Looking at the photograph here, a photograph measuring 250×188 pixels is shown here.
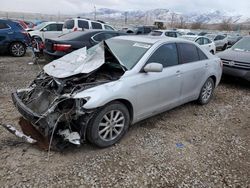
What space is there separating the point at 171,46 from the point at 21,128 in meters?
2.91

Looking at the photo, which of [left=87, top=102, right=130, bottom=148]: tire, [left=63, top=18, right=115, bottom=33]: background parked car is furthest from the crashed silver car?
[left=63, top=18, right=115, bottom=33]: background parked car

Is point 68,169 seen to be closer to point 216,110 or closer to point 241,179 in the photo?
point 241,179

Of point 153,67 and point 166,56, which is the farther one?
point 166,56

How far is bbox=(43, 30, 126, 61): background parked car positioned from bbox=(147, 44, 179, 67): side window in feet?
13.8

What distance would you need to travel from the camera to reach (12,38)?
10492mm

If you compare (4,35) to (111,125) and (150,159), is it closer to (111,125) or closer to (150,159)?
(111,125)

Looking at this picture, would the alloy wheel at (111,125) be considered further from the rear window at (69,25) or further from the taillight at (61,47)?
the rear window at (69,25)

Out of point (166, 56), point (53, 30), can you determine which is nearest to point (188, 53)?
point (166, 56)

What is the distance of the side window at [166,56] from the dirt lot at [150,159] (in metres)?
1.10

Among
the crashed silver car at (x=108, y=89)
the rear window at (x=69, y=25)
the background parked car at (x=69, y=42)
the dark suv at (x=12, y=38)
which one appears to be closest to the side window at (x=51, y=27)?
the rear window at (x=69, y=25)

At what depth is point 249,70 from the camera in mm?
6754

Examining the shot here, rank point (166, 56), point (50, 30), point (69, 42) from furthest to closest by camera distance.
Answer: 1. point (50, 30)
2. point (69, 42)
3. point (166, 56)

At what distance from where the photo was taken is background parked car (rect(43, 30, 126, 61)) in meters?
7.61

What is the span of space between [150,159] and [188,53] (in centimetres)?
239
